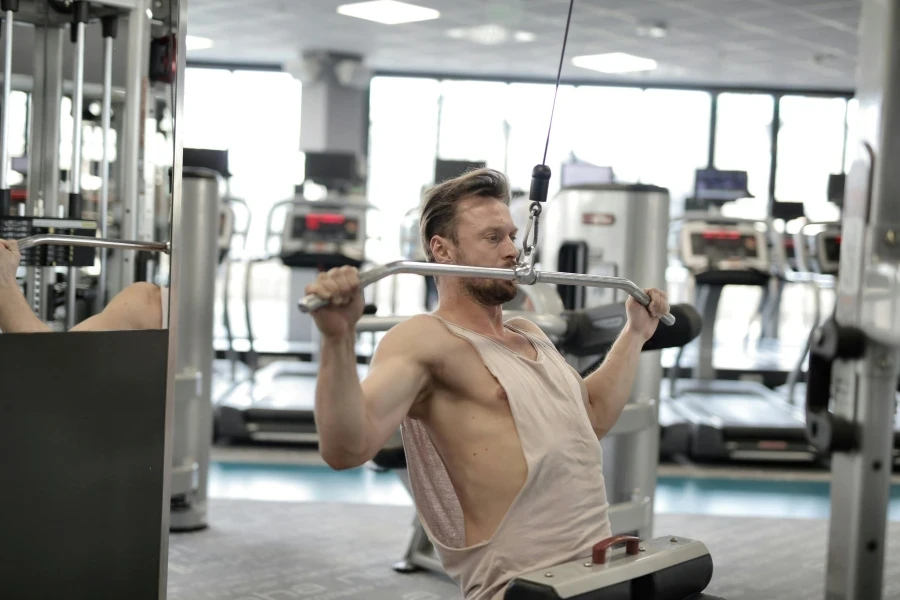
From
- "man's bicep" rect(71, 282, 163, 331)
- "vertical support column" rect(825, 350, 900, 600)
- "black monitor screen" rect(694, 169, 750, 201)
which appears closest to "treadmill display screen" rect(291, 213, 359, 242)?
"black monitor screen" rect(694, 169, 750, 201)

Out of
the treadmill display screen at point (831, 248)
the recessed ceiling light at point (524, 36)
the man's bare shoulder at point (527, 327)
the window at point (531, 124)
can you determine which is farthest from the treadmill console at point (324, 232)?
the man's bare shoulder at point (527, 327)

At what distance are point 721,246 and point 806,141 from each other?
511 centimetres

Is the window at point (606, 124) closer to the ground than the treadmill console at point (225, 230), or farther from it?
farther from it

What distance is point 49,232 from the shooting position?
2641 mm

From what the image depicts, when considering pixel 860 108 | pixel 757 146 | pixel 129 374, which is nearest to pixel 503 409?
pixel 129 374

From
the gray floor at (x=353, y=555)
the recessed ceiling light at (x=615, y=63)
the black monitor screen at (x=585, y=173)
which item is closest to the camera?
the gray floor at (x=353, y=555)

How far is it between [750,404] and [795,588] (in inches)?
133

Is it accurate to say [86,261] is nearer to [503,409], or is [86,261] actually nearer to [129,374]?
[129,374]

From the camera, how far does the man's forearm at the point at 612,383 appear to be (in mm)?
2199

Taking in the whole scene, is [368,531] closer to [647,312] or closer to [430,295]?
[647,312]

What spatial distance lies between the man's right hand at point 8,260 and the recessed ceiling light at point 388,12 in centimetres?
667

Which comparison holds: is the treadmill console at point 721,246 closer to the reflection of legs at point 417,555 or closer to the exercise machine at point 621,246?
the exercise machine at point 621,246

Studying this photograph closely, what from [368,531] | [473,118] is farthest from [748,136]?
[368,531]

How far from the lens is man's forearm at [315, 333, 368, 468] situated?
1567mm
